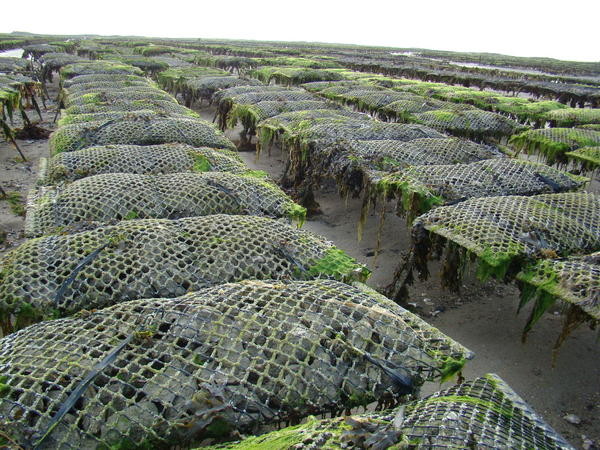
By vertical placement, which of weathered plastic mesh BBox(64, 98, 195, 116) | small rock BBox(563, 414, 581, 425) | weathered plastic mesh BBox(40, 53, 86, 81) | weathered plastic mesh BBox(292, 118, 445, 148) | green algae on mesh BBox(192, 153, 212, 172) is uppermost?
weathered plastic mesh BBox(40, 53, 86, 81)

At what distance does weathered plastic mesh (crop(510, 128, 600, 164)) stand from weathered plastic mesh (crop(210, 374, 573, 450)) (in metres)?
7.46

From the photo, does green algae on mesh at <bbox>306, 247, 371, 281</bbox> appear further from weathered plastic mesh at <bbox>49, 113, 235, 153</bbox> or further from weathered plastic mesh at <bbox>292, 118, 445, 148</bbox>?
weathered plastic mesh at <bbox>292, 118, 445, 148</bbox>

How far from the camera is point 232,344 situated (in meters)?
2.30

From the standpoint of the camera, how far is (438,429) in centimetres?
175

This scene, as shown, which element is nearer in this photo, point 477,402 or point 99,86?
point 477,402

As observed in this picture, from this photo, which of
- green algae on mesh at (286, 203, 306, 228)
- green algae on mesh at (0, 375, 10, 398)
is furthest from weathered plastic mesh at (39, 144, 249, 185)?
green algae on mesh at (0, 375, 10, 398)

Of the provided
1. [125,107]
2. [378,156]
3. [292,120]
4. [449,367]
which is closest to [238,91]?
[292,120]

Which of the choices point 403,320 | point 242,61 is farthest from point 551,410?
point 242,61

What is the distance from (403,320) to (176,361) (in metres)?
1.36

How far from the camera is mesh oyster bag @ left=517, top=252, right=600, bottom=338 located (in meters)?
3.16

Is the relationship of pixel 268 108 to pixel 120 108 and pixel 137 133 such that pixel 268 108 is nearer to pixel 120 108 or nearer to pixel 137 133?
pixel 120 108

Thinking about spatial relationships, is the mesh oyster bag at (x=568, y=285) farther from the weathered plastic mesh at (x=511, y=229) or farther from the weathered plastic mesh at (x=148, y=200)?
the weathered plastic mesh at (x=148, y=200)

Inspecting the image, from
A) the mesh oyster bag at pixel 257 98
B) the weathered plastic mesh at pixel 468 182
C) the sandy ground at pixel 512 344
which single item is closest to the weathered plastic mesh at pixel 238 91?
the mesh oyster bag at pixel 257 98

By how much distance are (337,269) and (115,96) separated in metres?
7.54
